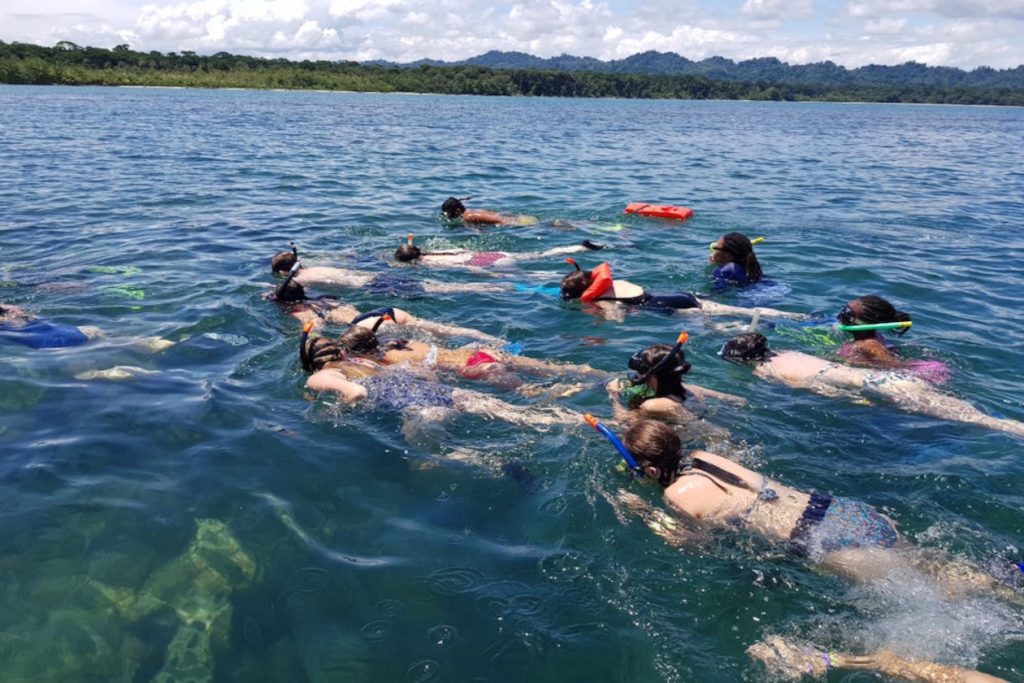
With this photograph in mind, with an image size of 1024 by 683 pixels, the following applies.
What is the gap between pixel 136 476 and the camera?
5.53 meters

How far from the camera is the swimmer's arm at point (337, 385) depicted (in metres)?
6.52

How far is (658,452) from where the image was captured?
4988 millimetres

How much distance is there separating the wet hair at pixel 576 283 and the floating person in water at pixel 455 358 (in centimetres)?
208

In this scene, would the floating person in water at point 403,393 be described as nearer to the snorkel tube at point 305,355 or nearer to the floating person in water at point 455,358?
the snorkel tube at point 305,355

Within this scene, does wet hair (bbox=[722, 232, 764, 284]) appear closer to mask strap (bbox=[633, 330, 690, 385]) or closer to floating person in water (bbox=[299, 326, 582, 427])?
mask strap (bbox=[633, 330, 690, 385])

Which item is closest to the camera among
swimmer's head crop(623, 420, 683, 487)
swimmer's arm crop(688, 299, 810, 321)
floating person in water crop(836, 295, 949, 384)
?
swimmer's head crop(623, 420, 683, 487)

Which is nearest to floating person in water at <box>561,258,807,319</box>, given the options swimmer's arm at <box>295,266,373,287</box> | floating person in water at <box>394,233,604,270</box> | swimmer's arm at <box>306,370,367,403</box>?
floating person in water at <box>394,233,604,270</box>

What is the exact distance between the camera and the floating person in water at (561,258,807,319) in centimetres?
934

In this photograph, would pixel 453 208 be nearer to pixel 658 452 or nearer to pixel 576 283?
pixel 576 283

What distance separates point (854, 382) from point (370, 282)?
644 cm

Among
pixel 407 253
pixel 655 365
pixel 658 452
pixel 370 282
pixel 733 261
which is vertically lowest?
pixel 370 282

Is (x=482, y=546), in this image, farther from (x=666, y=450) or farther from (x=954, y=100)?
(x=954, y=100)

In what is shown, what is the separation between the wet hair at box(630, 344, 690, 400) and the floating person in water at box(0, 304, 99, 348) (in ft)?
20.0

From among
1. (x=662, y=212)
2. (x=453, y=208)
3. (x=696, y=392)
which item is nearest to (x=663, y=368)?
(x=696, y=392)
